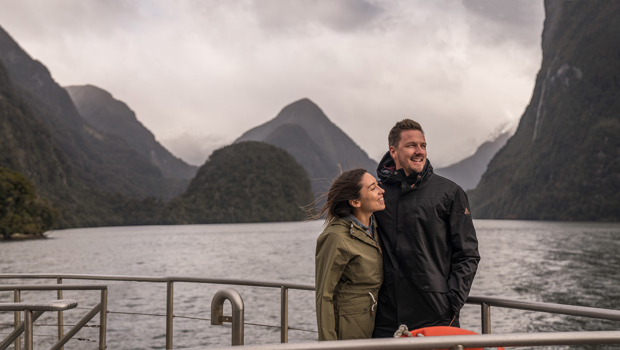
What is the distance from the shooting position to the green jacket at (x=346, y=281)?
270cm

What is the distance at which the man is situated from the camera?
2770 millimetres

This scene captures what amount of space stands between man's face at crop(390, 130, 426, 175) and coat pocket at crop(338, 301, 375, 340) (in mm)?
768

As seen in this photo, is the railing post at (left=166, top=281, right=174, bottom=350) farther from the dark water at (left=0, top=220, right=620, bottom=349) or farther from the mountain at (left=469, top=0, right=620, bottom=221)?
the mountain at (left=469, top=0, right=620, bottom=221)

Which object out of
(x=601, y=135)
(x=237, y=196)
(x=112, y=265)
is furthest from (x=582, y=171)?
(x=112, y=265)

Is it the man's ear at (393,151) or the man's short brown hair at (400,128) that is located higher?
the man's short brown hair at (400,128)

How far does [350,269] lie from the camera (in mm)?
2756

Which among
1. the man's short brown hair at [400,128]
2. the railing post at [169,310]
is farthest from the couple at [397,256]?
the railing post at [169,310]

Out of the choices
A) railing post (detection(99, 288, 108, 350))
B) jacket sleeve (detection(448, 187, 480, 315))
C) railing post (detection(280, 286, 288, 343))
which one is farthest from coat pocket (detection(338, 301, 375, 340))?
railing post (detection(99, 288, 108, 350))

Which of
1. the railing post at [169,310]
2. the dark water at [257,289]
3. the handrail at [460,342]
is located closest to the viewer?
the handrail at [460,342]

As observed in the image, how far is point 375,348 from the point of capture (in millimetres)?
1678

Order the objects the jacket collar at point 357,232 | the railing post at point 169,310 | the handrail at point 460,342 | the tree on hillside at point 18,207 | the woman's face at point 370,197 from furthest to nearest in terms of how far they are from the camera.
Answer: the tree on hillside at point 18,207 → the railing post at point 169,310 → the woman's face at point 370,197 → the jacket collar at point 357,232 → the handrail at point 460,342

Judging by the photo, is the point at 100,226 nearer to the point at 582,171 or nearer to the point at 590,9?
the point at 582,171

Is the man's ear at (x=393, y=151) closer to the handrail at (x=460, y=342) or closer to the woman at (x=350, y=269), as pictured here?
the woman at (x=350, y=269)

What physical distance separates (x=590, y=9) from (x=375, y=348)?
216m
